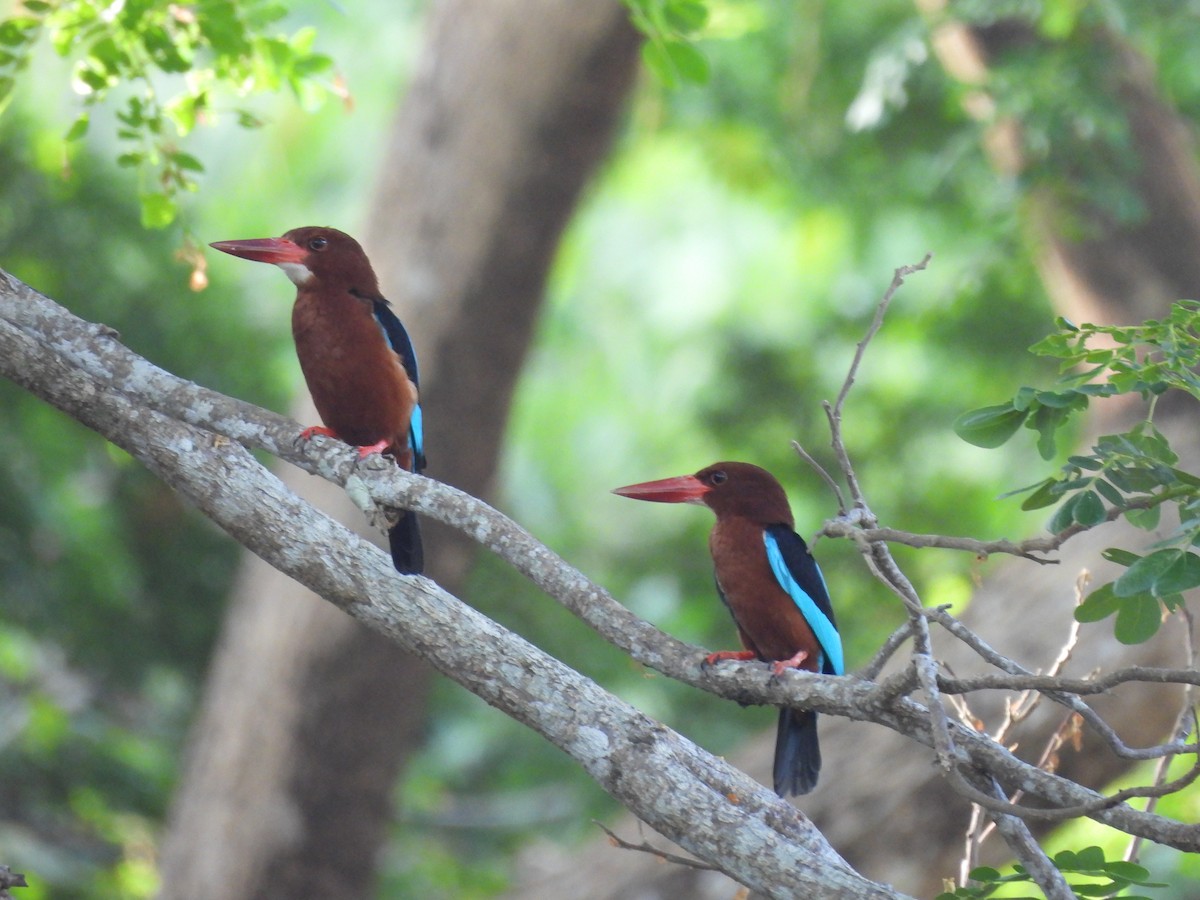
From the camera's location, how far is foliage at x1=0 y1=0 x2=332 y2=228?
3.06 metres

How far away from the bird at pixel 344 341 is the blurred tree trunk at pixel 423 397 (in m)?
2.17

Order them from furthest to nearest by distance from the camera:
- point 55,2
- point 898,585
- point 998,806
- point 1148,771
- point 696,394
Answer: point 696,394
point 1148,771
point 55,2
point 898,585
point 998,806

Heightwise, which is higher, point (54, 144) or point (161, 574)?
point (54, 144)

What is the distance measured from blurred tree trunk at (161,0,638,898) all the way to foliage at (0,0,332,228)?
80.5 inches

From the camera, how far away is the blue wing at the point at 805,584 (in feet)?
10.2

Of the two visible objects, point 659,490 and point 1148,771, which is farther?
point 1148,771

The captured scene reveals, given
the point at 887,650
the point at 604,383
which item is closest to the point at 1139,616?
the point at 887,650

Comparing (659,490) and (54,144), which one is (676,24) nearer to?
(659,490)

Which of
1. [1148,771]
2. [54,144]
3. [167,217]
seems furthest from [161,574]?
[1148,771]

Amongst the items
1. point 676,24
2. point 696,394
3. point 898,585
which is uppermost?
point 696,394

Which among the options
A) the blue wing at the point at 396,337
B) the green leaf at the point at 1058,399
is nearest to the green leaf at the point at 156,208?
the blue wing at the point at 396,337

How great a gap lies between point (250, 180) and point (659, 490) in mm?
8373

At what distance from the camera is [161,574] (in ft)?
21.2

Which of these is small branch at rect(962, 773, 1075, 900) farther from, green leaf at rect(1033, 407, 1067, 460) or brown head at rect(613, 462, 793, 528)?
brown head at rect(613, 462, 793, 528)
